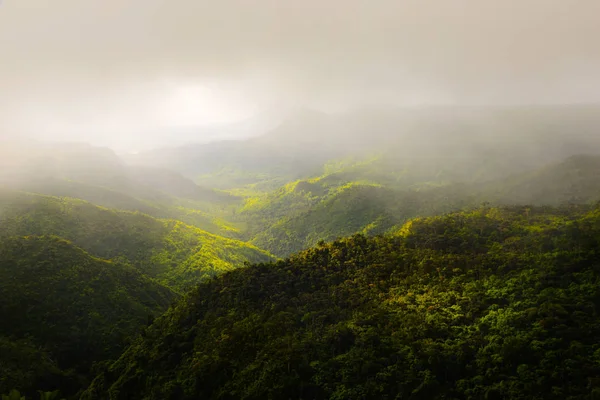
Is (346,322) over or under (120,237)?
over

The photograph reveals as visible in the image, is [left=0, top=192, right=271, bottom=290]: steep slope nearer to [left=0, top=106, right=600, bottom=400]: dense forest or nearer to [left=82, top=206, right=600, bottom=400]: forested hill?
[left=0, top=106, right=600, bottom=400]: dense forest

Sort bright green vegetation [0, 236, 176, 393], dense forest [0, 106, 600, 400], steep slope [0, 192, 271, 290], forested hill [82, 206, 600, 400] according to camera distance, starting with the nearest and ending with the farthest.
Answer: forested hill [82, 206, 600, 400] < dense forest [0, 106, 600, 400] < bright green vegetation [0, 236, 176, 393] < steep slope [0, 192, 271, 290]

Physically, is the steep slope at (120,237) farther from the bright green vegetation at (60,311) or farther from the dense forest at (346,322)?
the dense forest at (346,322)

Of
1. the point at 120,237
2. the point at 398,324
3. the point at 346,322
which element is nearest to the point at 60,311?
the point at 346,322

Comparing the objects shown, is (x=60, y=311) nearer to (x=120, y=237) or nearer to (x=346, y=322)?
(x=346, y=322)

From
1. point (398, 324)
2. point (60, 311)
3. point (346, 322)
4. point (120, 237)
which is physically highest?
point (398, 324)

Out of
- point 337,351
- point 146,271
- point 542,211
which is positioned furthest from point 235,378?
point 146,271

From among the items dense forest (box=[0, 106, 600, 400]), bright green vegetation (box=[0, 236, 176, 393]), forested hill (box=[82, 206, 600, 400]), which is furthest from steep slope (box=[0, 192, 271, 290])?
forested hill (box=[82, 206, 600, 400])
